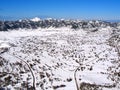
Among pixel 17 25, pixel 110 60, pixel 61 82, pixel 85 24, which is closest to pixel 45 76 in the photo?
pixel 61 82

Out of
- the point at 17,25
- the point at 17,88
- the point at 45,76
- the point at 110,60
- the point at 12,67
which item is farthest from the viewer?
the point at 17,25

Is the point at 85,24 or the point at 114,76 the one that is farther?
the point at 85,24

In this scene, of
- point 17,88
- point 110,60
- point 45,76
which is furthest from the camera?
point 110,60

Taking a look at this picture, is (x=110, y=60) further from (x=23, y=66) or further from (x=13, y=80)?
(x=13, y=80)

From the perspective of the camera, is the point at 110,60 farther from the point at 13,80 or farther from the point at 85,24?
the point at 85,24

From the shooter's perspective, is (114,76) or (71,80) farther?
A: (114,76)

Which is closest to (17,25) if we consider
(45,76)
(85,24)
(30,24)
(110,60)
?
(30,24)

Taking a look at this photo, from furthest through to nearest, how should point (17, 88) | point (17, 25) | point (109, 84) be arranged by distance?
point (17, 25) < point (109, 84) < point (17, 88)

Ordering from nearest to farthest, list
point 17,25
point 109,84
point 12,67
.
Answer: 1. point 109,84
2. point 12,67
3. point 17,25
